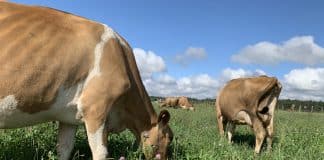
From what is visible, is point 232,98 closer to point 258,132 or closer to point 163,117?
point 258,132

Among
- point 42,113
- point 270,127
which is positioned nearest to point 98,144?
point 42,113

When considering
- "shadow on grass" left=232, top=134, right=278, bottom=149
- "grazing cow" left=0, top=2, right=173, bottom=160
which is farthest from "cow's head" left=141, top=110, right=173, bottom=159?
"shadow on grass" left=232, top=134, right=278, bottom=149

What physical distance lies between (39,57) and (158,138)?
2751 mm

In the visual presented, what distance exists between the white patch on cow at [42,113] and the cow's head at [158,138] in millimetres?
1492

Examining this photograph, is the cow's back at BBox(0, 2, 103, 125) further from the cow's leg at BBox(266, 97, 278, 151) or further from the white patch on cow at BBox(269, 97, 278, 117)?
the white patch on cow at BBox(269, 97, 278, 117)

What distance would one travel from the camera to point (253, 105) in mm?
14492

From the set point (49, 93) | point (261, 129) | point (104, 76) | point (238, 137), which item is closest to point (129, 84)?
point (104, 76)

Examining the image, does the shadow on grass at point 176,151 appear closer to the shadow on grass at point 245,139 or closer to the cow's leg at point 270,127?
the cow's leg at point 270,127

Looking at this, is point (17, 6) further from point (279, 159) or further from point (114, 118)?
point (279, 159)

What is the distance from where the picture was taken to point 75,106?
20.4 ft

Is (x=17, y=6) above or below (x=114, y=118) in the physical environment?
above

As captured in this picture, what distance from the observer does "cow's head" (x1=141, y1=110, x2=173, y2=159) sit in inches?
301

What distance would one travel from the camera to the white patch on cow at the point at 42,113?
221 inches

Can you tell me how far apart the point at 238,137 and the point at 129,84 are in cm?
987
